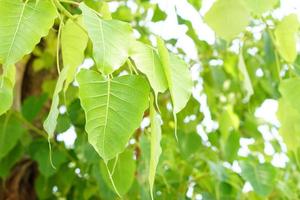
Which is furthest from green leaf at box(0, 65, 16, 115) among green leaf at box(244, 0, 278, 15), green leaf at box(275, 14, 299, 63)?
green leaf at box(275, 14, 299, 63)

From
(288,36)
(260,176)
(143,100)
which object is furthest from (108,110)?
(260,176)

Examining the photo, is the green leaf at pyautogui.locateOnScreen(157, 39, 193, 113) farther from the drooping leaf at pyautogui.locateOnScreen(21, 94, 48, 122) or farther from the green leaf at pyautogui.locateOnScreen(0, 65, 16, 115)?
the drooping leaf at pyautogui.locateOnScreen(21, 94, 48, 122)

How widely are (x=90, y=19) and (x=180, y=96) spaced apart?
13 cm

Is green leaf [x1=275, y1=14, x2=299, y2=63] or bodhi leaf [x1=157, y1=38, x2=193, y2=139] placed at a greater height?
bodhi leaf [x1=157, y1=38, x2=193, y2=139]

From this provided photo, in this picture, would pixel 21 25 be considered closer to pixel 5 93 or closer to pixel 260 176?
pixel 5 93

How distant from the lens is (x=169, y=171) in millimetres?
1387

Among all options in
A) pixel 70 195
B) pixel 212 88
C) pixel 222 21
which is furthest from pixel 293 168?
pixel 222 21

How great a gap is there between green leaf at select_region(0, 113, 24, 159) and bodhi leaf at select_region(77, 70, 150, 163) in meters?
0.69

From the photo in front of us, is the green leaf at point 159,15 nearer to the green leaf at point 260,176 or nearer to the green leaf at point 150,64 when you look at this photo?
the green leaf at point 260,176

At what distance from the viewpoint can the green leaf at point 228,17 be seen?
78 centimetres

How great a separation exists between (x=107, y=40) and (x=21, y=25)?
0.09 m

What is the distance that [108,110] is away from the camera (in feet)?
1.92

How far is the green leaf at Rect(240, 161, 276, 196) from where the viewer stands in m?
1.22

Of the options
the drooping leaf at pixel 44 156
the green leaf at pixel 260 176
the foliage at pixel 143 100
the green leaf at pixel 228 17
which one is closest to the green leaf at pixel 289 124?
the foliage at pixel 143 100
